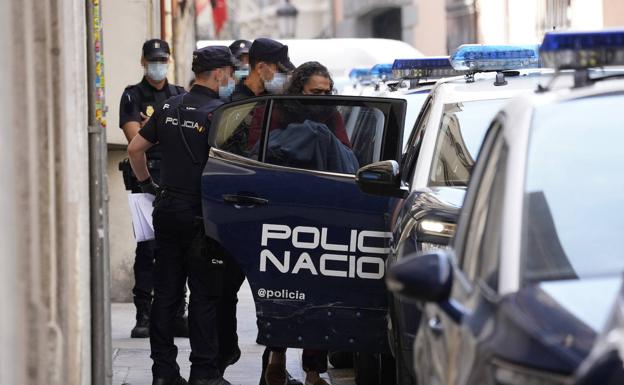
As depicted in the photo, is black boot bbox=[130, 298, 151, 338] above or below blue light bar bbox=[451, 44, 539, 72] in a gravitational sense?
below

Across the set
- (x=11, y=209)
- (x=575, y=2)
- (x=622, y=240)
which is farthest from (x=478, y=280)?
(x=575, y=2)

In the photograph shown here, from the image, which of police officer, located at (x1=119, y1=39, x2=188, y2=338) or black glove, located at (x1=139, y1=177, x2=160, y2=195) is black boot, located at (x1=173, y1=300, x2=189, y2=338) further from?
black glove, located at (x1=139, y1=177, x2=160, y2=195)

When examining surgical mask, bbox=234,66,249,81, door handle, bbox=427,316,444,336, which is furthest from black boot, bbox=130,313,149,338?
door handle, bbox=427,316,444,336

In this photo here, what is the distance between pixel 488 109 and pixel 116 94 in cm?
496

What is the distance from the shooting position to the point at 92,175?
7090 millimetres

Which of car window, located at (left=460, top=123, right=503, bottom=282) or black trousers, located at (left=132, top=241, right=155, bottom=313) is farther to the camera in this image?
black trousers, located at (left=132, top=241, right=155, bottom=313)

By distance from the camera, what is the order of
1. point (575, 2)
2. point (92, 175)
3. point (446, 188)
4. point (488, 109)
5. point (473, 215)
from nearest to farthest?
point (473, 215)
point (92, 175)
point (446, 188)
point (488, 109)
point (575, 2)

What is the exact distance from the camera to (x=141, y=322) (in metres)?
11.1

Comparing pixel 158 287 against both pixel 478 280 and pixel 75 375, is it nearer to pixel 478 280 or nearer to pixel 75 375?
pixel 75 375

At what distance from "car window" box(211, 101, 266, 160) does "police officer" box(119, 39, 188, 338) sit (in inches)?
93.6

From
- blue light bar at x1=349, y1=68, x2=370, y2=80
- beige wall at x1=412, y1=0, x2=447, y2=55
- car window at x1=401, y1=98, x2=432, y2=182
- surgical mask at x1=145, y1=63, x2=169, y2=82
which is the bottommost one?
car window at x1=401, y1=98, x2=432, y2=182

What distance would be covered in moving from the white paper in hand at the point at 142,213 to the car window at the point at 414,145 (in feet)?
5.26

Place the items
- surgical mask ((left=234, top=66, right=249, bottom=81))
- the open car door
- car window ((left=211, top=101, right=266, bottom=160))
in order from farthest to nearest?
surgical mask ((left=234, top=66, right=249, bottom=81)), car window ((left=211, top=101, right=266, bottom=160)), the open car door

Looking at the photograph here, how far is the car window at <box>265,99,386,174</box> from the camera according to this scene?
8.15 m
